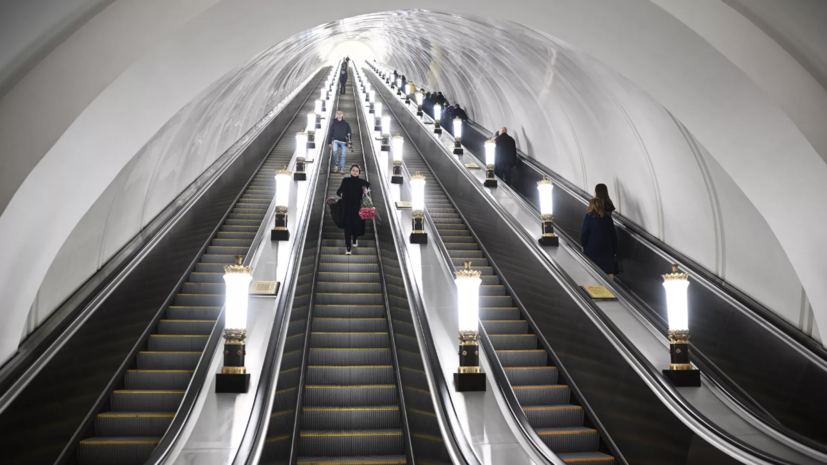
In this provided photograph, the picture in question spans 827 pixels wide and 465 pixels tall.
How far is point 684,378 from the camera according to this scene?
4.77 metres

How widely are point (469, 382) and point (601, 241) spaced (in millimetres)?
3303

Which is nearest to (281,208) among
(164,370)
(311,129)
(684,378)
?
(164,370)

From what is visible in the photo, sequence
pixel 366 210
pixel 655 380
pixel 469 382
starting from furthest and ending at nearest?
pixel 366 210 < pixel 469 382 < pixel 655 380

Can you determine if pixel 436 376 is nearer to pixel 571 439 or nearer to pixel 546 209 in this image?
pixel 571 439

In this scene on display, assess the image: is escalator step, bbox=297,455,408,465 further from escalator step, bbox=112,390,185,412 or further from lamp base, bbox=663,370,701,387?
lamp base, bbox=663,370,701,387

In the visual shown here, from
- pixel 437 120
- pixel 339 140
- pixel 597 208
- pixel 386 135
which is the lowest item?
pixel 597 208

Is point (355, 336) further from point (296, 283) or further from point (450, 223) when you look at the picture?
point (450, 223)

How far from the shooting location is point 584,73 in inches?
361

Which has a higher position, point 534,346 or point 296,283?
point 296,283

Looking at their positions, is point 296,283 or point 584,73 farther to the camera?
point 584,73

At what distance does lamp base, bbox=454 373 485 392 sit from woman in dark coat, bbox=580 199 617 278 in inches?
122

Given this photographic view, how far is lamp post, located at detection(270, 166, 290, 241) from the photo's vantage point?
28.3 ft

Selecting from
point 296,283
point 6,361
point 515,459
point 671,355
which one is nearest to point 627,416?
point 671,355

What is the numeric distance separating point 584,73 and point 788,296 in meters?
5.04
